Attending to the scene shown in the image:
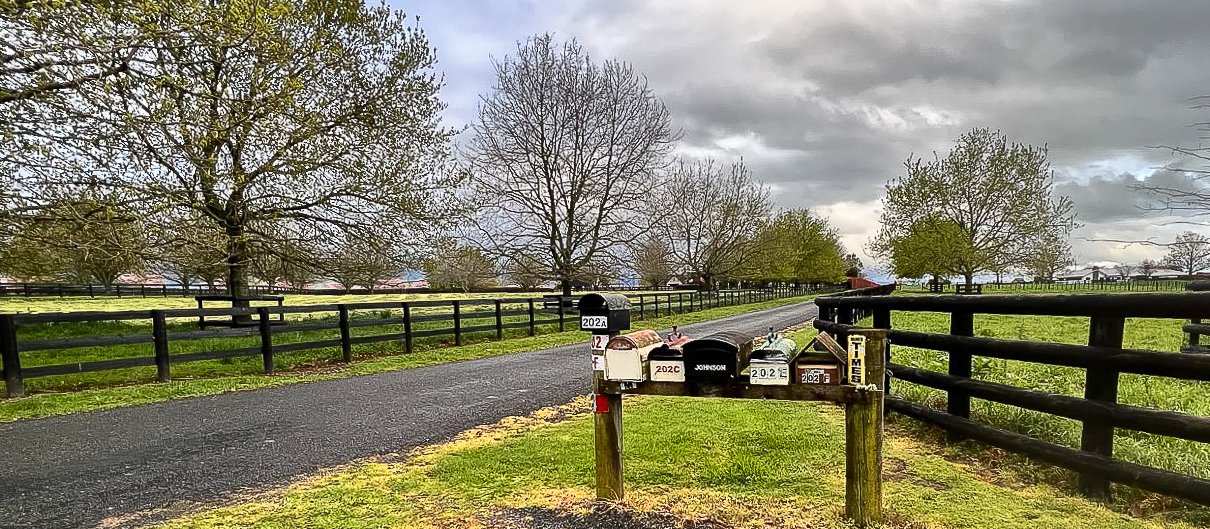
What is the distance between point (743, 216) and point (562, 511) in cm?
3294

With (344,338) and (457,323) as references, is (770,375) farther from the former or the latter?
(457,323)

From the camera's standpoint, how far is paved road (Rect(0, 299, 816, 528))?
3748mm

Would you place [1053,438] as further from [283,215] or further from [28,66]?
[283,215]

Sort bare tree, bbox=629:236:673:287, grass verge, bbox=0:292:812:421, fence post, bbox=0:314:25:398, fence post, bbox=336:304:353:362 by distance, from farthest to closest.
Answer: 1. bare tree, bbox=629:236:673:287
2. fence post, bbox=336:304:353:362
3. fence post, bbox=0:314:25:398
4. grass verge, bbox=0:292:812:421

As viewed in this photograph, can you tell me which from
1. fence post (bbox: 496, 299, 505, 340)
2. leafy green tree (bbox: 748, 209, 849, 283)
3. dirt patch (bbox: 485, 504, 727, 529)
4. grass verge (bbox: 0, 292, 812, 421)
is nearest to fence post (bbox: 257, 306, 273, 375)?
grass verge (bbox: 0, 292, 812, 421)

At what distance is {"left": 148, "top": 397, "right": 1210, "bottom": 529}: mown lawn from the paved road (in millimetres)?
625

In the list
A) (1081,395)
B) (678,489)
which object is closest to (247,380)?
(678,489)

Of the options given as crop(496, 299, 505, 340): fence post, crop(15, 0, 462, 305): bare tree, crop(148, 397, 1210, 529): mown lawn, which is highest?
crop(15, 0, 462, 305): bare tree

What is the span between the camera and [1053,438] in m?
3.64

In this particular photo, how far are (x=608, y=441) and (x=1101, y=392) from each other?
2.62 metres

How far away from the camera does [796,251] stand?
44.1m

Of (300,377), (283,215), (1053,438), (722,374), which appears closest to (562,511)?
(722,374)

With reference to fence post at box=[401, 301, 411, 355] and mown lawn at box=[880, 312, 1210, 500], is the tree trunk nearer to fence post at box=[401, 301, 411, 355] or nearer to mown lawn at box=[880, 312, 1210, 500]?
fence post at box=[401, 301, 411, 355]

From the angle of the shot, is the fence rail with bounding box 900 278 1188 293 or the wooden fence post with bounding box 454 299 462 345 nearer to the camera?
the wooden fence post with bounding box 454 299 462 345
